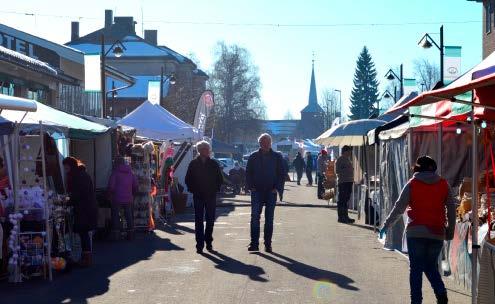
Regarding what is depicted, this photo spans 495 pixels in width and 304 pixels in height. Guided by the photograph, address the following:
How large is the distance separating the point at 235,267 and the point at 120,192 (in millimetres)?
4673

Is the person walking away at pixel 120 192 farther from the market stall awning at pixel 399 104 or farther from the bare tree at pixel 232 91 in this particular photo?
the bare tree at pixel 232 91

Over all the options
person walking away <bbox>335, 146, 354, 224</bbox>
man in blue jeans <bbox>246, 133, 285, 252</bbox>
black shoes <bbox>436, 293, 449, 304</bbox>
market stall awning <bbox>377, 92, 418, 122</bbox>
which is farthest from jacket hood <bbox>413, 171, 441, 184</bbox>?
person walking away <bbox>335, 146, 354, 224</bbox>

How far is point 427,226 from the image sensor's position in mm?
8375

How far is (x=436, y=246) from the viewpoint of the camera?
846cm

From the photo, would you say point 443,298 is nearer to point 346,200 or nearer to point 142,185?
point 142,185

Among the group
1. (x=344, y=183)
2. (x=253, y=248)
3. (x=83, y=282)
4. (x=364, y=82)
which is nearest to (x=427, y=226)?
(x=83, y=282)

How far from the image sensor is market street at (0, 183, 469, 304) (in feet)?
32.1

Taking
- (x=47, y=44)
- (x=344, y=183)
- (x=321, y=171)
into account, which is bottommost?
(x=344, y=183)

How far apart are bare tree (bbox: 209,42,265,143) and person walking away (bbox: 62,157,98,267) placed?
75.0 metres

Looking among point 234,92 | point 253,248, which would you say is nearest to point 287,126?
point 234,92

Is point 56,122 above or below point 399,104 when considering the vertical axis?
below

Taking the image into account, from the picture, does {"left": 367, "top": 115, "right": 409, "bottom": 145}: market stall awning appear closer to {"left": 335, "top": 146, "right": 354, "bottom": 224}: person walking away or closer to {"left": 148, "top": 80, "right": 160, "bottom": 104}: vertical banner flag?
{"left": 335, "top": 146, "right": 354, "bottom": 224}: person walking away

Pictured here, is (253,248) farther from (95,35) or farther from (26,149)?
(95,35)

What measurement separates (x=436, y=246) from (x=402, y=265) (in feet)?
14.3
